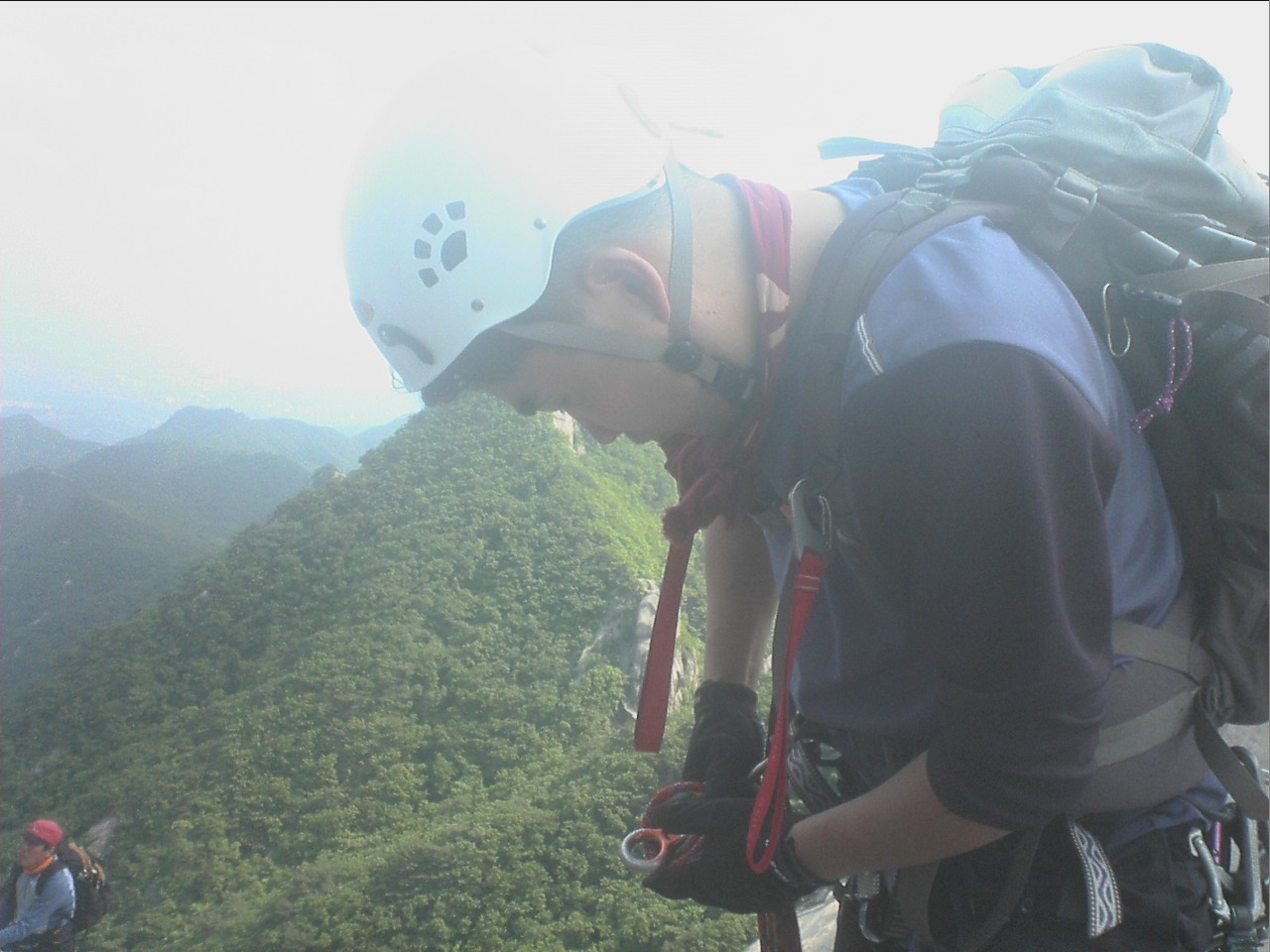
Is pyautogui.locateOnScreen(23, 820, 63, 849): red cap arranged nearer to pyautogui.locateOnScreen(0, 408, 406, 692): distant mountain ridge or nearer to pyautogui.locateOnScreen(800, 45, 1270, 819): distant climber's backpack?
pyautogui.locateOnScreen(0, 408, 406, 692): distant mountain ridge

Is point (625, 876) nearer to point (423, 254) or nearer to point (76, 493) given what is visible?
point (423, 254)

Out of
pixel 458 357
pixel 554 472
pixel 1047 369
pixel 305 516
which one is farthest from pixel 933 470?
pixel 554 472

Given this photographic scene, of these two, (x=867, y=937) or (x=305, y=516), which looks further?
(x=305, y=516)

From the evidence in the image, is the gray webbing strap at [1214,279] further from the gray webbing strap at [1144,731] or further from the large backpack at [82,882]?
the large backpack at [82,882]

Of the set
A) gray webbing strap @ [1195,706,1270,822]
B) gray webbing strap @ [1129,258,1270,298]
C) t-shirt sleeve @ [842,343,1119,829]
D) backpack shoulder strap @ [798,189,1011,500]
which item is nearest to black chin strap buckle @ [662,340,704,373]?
backpack shoulder strap @ [798,189,1011,500]

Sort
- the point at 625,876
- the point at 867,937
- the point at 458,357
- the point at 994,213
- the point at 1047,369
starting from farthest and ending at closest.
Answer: the point at 625,876
the point at 867,937
the point at 458,357
the point at 994,213
the point at 1047,369

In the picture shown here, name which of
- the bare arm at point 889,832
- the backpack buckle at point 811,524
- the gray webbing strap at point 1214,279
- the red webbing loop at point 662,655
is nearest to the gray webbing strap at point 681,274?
the backpack buckle at point 811,524
